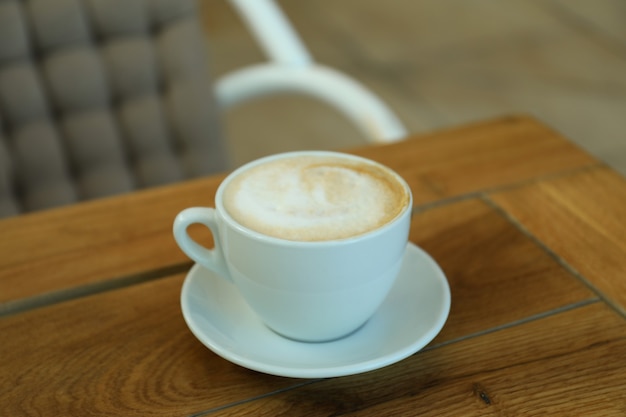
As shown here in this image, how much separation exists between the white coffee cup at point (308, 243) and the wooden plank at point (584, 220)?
0.17 m

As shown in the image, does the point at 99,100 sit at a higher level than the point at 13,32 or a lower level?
lower

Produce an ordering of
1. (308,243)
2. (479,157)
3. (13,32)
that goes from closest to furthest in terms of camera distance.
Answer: (308,243) → (479,157) → (13,32)

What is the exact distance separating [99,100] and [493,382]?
77 centimetres

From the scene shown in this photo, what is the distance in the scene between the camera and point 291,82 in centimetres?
100

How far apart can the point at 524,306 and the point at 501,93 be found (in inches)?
70.6

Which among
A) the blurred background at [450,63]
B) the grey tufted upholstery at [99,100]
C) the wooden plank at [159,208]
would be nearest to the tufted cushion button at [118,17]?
the grey tufted upholstery at [99,100]

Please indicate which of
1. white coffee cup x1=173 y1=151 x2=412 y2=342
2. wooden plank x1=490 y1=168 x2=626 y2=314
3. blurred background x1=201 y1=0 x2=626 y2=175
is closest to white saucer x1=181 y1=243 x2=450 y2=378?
white coffee cup x1=173 y1=151 x2=412 y2=342

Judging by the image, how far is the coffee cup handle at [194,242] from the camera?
1.51 feet

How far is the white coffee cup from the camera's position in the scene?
0.42 meters

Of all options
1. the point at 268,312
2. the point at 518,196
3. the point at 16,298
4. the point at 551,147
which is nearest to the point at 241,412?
the point at 268,312

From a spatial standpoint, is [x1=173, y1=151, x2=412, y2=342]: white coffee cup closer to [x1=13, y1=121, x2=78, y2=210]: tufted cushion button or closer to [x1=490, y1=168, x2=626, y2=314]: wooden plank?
[x1=490, y1=168, x2=626, y2=314]: wooden plank

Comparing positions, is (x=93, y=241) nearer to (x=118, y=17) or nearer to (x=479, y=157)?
(x=479, y=157)

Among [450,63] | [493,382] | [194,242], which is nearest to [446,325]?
[493,382]

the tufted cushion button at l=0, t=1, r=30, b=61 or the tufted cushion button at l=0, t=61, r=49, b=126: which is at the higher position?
the tufted cushion button at l=0, t=1, r=30, b=61
